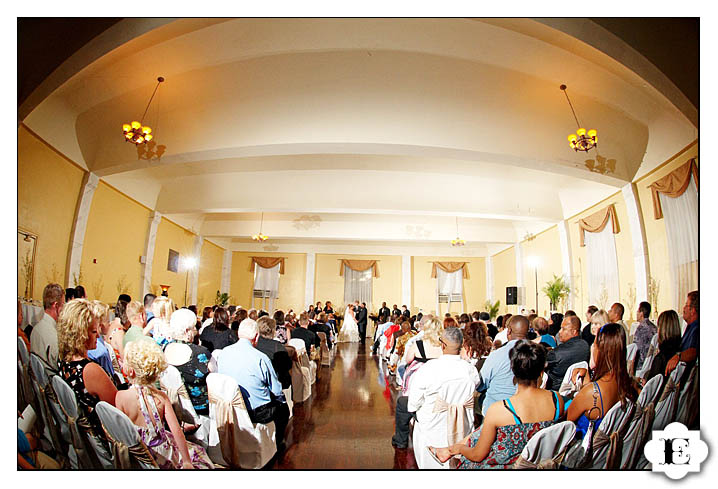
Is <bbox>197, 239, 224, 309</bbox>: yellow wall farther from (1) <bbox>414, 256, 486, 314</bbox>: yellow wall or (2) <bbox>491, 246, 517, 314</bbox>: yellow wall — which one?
(2) <bbox>491, 246, 517, 314</bbox>: yellow wall

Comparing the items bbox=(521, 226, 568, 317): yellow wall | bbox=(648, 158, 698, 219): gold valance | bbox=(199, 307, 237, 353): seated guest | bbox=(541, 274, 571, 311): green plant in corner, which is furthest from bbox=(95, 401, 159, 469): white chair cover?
bbox=(521, 226, 568, 317): yellow wall

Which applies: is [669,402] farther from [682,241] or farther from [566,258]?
[566,258]

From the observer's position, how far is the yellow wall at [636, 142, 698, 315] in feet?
10.1

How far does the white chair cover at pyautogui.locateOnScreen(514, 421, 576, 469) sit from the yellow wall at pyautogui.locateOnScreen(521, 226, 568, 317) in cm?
706

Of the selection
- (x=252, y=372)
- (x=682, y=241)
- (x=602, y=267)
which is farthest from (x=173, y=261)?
(x=602, y=267)

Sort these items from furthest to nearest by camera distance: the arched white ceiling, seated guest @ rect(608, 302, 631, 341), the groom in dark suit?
the groom in dark suit < seated guest @ rect(608, 302, 631, 341) < the arched white ceiling

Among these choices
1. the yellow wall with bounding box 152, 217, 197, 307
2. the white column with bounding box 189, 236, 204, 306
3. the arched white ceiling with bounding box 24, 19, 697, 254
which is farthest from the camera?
the white column with bounding box 189, 236, 204, 306

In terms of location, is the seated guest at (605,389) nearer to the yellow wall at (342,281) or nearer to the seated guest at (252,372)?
the seated guest at (252,372)

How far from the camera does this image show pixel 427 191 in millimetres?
8883

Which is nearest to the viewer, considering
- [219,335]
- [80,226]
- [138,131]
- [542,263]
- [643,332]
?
[80,226]

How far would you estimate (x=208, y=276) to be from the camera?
7.48m

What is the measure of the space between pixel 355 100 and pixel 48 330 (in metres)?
3.83

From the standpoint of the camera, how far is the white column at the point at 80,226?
3145 millimetres
